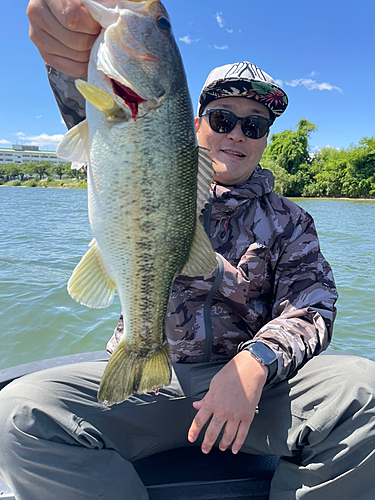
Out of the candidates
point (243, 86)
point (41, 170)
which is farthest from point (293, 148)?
point (243, 86)

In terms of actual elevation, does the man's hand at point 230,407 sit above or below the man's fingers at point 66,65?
below

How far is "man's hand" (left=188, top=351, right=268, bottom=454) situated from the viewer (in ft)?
5.61

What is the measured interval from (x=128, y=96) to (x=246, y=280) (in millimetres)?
1343

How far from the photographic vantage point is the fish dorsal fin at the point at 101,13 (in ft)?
4.79

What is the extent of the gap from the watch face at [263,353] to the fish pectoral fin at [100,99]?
1260 mm

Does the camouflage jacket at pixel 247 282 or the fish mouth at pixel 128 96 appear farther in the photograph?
the camouflage jacket at pixel 247 282

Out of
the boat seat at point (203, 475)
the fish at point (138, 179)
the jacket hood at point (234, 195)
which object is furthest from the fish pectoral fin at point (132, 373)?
the jacket hood at point (234, 195)

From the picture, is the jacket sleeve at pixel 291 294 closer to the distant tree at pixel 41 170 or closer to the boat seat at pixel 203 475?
the boat seat at pixel 203 475

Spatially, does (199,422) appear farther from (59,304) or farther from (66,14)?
(59,304)

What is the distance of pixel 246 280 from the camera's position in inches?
93.4

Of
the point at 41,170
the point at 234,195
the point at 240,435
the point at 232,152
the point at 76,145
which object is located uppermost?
the point at 41,170

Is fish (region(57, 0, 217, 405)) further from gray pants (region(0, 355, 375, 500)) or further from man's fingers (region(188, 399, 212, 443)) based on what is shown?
gray pants (region(0, 355, 375, 500))

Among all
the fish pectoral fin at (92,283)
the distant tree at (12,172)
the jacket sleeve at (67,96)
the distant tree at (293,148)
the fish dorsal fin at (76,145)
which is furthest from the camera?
the distant tree at (12,172)

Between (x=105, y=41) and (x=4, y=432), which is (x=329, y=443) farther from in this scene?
(x=105, y=41)
